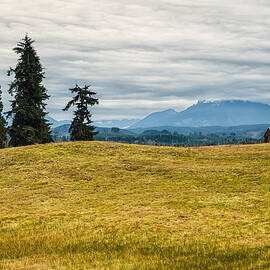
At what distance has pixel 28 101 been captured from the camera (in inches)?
2318

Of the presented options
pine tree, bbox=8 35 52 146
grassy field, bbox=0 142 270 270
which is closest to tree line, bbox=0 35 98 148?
pine tree, bbox=8 35 52 146

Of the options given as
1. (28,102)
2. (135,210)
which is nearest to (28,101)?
(28,102)

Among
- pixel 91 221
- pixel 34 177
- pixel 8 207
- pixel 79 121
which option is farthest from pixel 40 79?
pixel 91 221

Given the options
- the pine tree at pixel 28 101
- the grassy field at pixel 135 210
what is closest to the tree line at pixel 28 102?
the pine tree at pixel 28 101

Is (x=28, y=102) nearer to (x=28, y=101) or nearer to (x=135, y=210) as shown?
(x=28, y=101)

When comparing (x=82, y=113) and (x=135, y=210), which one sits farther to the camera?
(x=82, y=113)

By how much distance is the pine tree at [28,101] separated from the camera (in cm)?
5672

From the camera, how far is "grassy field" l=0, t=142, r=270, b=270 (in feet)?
38.8

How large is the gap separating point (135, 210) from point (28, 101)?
1767 inches

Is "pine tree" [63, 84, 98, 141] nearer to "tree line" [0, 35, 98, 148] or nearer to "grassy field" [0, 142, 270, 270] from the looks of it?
"tree line" [0, 35, 98, 148]

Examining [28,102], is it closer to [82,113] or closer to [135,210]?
[82,113]

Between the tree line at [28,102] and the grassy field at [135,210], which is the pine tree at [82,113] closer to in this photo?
the tree line at [28,102]

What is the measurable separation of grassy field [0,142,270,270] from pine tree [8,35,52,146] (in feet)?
67.1

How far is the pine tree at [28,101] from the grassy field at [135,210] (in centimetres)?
2045
